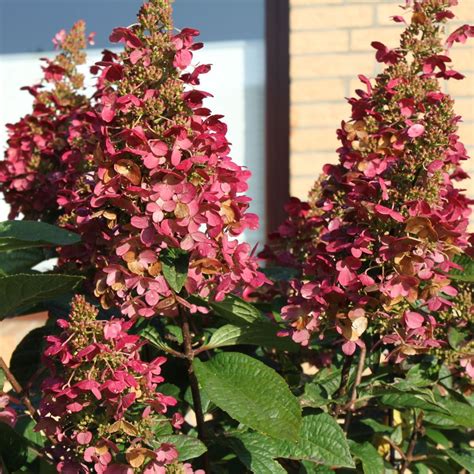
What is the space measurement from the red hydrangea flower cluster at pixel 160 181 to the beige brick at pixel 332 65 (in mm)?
1944

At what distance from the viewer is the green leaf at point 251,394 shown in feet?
3.77

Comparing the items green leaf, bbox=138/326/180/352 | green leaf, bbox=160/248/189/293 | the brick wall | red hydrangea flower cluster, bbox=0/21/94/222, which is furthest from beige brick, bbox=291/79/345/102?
green leaf, bbox=160/248/189/293

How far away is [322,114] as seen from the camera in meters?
3.19

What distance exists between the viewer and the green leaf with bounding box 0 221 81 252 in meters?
1.37

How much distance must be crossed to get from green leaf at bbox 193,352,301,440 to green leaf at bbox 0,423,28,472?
0.36 meters

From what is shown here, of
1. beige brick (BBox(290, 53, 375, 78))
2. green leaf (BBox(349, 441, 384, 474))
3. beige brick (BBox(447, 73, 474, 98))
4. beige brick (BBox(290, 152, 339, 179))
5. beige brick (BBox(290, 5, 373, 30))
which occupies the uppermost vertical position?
beige brick (BBox(290, 5, 373, 30))

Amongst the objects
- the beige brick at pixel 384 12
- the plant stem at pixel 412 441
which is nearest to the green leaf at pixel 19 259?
the plant stem at pixel 412 441

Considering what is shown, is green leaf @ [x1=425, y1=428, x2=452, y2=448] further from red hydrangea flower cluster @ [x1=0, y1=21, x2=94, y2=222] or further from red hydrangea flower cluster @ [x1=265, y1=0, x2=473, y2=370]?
red hydrangea flower cluster @ [x1=0, y1=21, x2=94, y2=222]

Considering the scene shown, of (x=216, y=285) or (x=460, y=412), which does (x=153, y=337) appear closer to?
(x=216, y=285)

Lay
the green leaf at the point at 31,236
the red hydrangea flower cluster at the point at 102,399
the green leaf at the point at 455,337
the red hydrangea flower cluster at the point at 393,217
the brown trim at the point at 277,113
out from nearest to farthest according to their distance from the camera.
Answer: the red hydrangea flower cluster at the point at 102,399
the red hydrangea flower cluster at the point at 393,217
the green leaf at the point at 31,236
the green leaf at the point at 455,337
the brown trim at the point at 277,113

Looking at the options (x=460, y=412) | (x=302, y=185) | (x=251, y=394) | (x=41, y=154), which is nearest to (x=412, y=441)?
(x=460, y=412)

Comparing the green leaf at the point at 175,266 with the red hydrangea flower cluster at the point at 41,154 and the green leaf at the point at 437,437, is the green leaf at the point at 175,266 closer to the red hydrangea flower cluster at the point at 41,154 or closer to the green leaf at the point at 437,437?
the red hydrangea flower cluster at the point at 41,154

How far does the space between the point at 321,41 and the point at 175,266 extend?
2.14 m

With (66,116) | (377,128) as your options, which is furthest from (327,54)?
(377,128)
